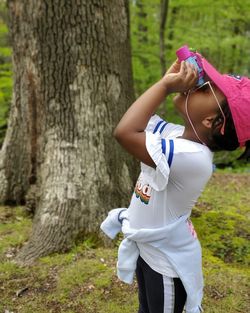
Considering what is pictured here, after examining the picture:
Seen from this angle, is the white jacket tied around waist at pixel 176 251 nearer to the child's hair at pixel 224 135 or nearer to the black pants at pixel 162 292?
the black pants at pixel 162 292

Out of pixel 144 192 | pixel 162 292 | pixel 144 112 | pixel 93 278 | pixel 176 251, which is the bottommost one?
pixel 93 278

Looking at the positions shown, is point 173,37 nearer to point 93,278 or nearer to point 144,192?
point 93,278

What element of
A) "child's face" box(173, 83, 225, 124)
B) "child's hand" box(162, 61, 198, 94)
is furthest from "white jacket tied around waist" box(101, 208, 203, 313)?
"child's hand" box(162, 61, 198, 94)

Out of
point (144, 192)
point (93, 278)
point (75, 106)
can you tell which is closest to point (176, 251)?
point (144, 192)

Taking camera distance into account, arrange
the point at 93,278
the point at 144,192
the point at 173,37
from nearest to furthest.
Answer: the point at 144,192 → the point at 93,278 → the point at 173,37

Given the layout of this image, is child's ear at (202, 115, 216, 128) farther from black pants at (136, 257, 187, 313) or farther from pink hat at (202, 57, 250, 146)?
black pants at (136, 257, 187, 313)

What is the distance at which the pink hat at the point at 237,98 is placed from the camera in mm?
1654

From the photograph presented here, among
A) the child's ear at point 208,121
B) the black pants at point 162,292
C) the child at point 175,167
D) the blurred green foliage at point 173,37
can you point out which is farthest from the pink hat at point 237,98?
the blurred green foliage at point 173,37

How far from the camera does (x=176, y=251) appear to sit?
6.47ft

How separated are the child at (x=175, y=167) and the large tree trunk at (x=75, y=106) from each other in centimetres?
159

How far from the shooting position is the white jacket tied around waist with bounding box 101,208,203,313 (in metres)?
1.93

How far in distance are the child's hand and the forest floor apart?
189 centimetres

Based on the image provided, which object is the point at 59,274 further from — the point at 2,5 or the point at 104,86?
the point at 2,5

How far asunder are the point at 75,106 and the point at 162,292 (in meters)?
2.14
